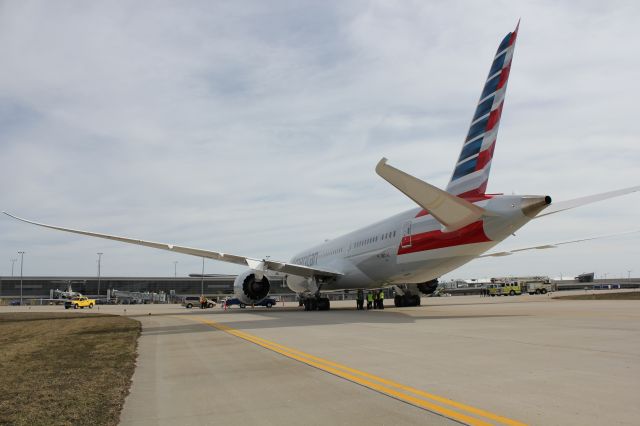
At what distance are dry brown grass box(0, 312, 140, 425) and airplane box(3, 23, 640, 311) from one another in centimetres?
886

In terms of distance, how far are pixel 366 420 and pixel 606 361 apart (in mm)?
5145

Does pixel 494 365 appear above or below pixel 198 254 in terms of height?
below

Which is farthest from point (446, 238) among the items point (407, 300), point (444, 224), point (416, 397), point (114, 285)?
point (114, 285)

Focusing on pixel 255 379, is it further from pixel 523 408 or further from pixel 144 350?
pixel 144 350

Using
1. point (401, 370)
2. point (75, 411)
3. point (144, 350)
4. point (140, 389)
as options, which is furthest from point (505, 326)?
point (75, 411)

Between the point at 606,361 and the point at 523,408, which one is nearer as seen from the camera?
the point at 523,408

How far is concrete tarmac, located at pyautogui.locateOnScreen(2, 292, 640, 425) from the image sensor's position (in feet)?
18.4

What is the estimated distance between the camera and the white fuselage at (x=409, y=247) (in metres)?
18.7

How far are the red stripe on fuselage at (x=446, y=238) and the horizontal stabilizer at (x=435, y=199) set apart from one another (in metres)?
0.39

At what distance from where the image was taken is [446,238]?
69.1ft

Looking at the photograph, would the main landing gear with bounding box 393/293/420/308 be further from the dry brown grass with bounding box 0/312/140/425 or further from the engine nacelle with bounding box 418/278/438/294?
the dry brown grass with bounding box 0/312/140/425

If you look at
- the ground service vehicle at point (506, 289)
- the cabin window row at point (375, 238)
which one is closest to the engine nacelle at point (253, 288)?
the cabin window row at point (375, 238)

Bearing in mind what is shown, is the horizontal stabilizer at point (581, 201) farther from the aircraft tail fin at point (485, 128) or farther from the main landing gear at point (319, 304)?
the main landing gear at point (319, 304)

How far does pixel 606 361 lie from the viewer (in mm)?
8406
